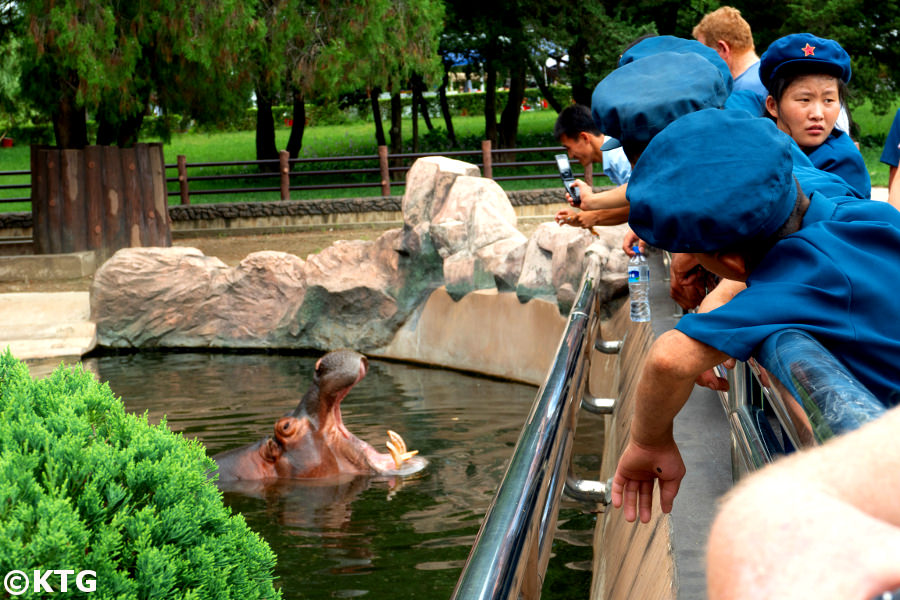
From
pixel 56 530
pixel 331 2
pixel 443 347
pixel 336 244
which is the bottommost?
pixel 443 347

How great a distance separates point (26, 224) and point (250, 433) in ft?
41.5

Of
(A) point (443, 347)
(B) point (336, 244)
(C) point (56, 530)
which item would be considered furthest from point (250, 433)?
(C) point (56, 530)

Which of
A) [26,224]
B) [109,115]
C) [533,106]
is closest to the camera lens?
[109,115]

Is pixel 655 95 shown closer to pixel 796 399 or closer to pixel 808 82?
pixel 808 82

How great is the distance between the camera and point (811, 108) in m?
2.90

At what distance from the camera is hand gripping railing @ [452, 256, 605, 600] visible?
1369 mm

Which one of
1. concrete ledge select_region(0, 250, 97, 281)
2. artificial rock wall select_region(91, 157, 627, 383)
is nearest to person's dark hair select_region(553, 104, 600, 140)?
artificial rock wall select_region(91, 157, 627, 383)

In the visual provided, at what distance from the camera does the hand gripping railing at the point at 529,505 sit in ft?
4.49

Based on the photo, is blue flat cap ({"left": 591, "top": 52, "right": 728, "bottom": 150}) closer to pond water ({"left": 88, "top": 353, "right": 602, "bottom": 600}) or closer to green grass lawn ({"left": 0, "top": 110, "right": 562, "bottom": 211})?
pond water ({"left": 88, "top": 353, "right": 602, "bottom": 600})

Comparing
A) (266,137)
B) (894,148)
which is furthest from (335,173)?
(894,148)

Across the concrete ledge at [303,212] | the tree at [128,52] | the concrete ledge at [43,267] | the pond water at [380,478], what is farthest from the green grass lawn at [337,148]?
the pond water at [380,478]

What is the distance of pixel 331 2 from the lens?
14.5 m

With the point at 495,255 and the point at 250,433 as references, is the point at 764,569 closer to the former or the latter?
the point at 250,433

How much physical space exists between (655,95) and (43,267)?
13017 mm
